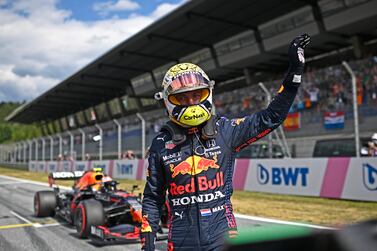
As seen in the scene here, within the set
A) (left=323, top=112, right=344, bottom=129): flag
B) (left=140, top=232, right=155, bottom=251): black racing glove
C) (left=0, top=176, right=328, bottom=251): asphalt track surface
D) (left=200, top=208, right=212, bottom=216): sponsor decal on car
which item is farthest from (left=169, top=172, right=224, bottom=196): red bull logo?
(left=323, top=112, right=344, bottom=129): flag

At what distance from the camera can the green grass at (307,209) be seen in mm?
7160

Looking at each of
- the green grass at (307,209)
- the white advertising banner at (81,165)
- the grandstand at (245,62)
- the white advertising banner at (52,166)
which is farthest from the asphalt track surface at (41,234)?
the white advertising banner at (52,166)

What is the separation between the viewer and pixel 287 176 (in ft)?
34.6

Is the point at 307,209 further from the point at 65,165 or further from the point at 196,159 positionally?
the point at 65,165

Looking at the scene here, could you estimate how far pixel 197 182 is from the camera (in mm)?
2377

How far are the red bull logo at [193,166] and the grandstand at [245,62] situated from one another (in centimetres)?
923

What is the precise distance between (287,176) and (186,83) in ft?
28.5

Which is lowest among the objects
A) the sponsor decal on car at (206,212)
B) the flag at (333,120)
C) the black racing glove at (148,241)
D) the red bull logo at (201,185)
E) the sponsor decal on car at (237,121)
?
the flag at (333,120)

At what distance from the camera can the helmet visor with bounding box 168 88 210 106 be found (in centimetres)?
245

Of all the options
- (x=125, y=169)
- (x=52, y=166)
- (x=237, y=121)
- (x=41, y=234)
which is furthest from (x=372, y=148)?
(x=52, y=166)

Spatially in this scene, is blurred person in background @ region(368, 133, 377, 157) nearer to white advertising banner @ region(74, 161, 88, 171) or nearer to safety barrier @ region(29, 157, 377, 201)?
safety barrier @ region(29, 157, 377, 201)

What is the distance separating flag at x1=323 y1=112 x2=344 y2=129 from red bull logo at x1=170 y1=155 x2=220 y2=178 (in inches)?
407

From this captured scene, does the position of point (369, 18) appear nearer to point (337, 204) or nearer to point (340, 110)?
point (340, 110)

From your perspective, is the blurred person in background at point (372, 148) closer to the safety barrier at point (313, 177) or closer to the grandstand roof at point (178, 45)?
the safety barrier at point (313, 177)
